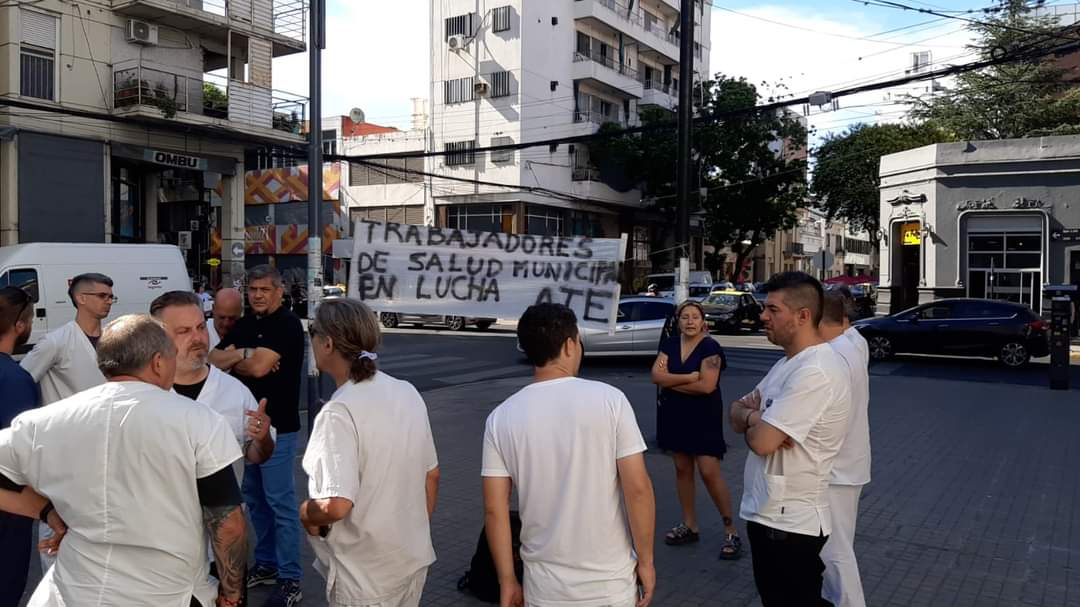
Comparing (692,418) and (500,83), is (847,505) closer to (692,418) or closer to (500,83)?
(692,418)

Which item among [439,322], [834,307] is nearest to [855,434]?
[834,307]

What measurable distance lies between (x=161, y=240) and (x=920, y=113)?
34627 millimetres

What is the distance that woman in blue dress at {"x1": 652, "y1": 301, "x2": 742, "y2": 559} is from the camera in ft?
18.3

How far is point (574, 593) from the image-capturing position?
109 inches

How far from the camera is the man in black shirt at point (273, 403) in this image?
460cm

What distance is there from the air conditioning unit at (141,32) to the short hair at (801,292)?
22.8m

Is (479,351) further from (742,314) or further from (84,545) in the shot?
(84,545)

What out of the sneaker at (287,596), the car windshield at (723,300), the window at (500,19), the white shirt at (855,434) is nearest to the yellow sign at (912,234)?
the car windshield at (723,300)

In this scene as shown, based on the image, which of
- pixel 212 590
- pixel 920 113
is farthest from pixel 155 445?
pixel 920 113

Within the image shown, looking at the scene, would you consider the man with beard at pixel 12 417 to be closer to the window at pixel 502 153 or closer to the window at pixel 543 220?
the window at pixel 543 220

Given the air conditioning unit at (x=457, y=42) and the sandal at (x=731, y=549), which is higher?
the air conditioning unit at (x=457, y=42)

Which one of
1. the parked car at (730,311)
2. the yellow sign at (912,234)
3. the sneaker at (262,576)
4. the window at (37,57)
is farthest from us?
the yellow sign at (912,234)

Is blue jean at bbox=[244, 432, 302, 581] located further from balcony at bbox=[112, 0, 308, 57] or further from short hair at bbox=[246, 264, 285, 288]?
balcony at bbox=[112, 0, 308, 57]

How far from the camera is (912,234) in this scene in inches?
1089
